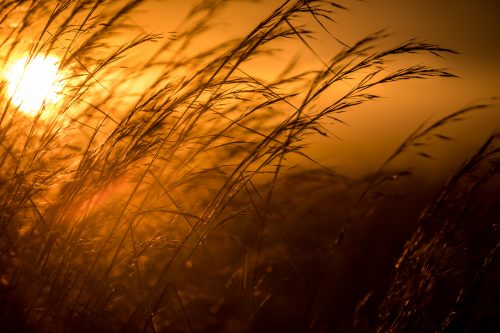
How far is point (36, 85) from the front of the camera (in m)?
1.58

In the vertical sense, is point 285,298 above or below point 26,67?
below

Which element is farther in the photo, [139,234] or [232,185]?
[139,234]

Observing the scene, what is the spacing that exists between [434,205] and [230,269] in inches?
45.2

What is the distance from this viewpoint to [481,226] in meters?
1.46

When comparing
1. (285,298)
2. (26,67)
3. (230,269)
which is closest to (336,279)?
(285,298)

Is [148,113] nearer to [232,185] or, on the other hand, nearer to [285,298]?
[232,185]

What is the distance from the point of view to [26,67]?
5.32 ft

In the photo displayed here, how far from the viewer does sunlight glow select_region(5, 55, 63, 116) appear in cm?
153

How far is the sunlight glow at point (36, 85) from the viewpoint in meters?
1.53

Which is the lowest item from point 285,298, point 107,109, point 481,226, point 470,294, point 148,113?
point 285,298

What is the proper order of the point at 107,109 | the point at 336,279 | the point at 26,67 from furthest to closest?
the point at 336,279
the point at 107,109
the point at 26,67

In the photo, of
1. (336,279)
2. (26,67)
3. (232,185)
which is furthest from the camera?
(336,279)

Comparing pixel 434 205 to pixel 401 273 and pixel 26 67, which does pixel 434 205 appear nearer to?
pixel 401 273

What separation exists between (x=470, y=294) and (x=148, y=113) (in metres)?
1.10
